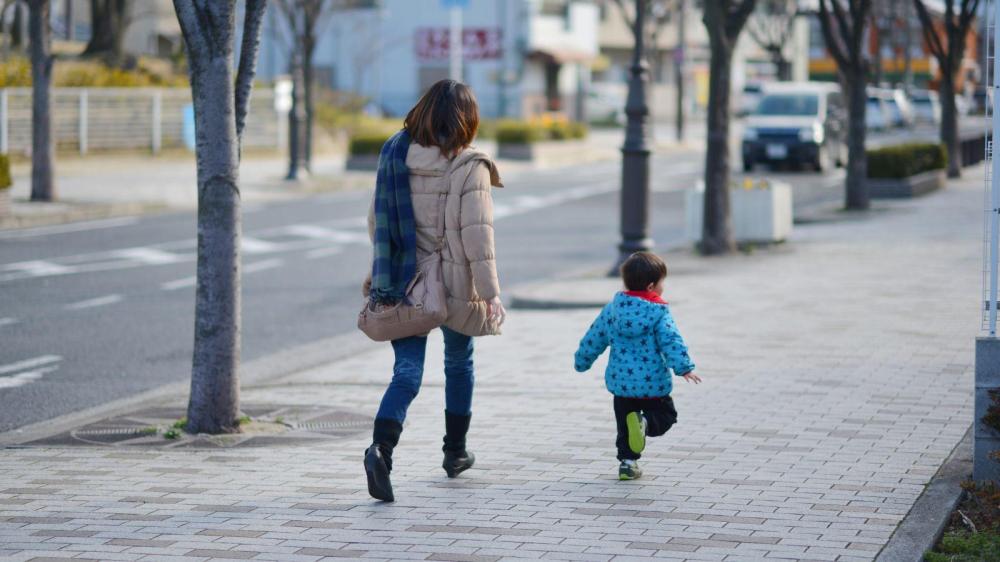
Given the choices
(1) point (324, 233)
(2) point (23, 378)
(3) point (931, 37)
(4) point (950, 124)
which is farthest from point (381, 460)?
(4) point (950, 124)

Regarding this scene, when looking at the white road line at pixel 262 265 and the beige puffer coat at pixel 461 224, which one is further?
the white road line at pixel 262 265

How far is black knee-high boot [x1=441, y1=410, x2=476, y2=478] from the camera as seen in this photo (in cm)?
664

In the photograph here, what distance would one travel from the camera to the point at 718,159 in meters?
16.8

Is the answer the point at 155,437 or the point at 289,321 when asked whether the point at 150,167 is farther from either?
the point at 155,437

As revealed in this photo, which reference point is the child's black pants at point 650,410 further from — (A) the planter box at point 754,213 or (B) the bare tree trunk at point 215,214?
(A) the planter box at point 754,213

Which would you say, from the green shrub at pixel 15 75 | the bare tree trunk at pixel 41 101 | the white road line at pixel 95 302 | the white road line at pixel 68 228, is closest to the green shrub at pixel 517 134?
the green shrub at pixel 15 75

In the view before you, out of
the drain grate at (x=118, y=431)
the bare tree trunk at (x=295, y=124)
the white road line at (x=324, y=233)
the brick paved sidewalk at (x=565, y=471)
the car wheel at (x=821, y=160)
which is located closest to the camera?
the brick paved sidewalk at (x=565, y=471)

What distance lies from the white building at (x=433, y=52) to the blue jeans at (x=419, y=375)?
54.4m

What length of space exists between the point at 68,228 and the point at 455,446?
1574 cm

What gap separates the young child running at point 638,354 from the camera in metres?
6.56

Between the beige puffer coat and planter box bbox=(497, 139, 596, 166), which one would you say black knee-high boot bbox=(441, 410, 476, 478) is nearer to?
the beige puffer coat

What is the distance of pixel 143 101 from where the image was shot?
35312 millimetres

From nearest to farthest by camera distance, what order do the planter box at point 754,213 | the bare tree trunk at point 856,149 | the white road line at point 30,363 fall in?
the white road line at point 30,363
the planter box at point 754,213
the bare tree trunk at point 856,149

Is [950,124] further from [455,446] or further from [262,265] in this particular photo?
[455,446]
